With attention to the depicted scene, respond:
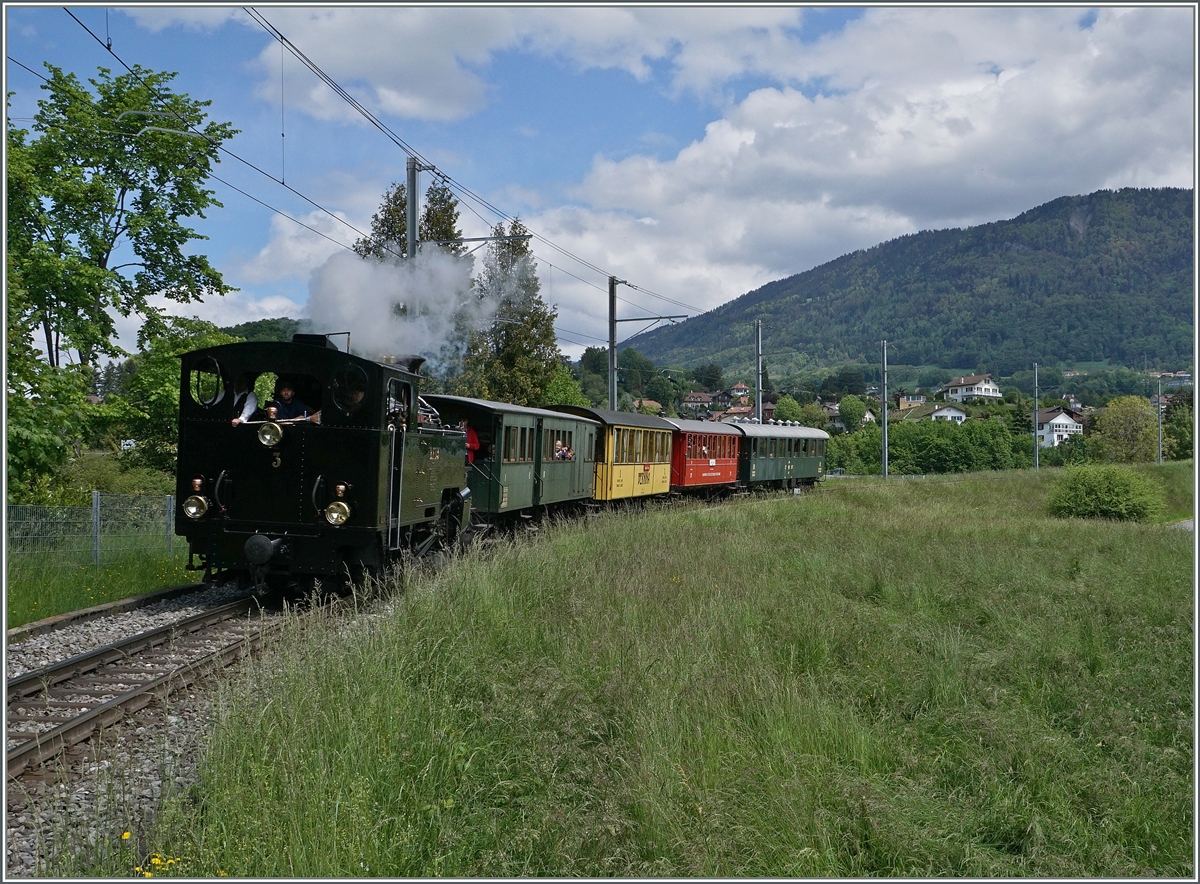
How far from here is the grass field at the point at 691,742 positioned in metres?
4.39

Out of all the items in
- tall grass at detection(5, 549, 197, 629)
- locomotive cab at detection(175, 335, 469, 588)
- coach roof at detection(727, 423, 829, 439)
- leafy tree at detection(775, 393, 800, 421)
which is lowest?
tall grass at detection(5, 549, 197, 629)

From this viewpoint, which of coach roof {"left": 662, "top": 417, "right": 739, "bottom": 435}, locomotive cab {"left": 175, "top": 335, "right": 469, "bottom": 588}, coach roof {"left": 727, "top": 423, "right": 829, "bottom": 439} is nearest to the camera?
locomotive cab {"left": 175, "top": 335, "right": 469, "bottom": 588}

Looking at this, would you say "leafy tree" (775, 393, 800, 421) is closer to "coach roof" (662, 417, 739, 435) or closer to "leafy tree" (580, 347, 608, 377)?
"leafy tree" (580, 347, 608, 377)

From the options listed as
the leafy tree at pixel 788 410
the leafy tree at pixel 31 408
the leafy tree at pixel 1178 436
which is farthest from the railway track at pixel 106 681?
the leafy tree at pixel 788 410

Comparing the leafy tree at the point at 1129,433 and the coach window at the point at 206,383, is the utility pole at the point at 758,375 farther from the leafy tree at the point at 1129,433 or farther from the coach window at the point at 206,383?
the leafy tree at the point at 1129,433

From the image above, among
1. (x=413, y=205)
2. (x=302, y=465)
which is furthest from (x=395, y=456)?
(x=413, y=205)

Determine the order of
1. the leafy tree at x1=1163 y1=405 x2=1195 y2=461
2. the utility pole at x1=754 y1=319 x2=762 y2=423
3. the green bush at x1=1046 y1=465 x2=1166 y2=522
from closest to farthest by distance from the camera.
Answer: the green bush at x1=1046 y1=465 x2=1166 y2=522
the utility pole at x1=754 y1=319 x2=762 y2=423
the leafy tree at x1=1163 y1=405 x2=1195 y2=461

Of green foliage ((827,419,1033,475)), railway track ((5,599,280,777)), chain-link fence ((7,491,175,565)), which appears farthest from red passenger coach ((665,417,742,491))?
green foliage ((827,419,1033,475))

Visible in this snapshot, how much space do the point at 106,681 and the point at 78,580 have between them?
5.12 metres

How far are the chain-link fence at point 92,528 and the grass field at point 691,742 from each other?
6.78m

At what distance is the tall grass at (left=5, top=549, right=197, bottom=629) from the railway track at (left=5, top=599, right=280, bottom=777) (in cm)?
178

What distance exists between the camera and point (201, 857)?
4.14m

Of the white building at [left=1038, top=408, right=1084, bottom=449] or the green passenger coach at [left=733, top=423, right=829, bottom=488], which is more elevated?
the white building at [left=1038, top=408, right=1084, bottom=449]

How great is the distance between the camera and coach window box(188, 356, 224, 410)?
10719mm
